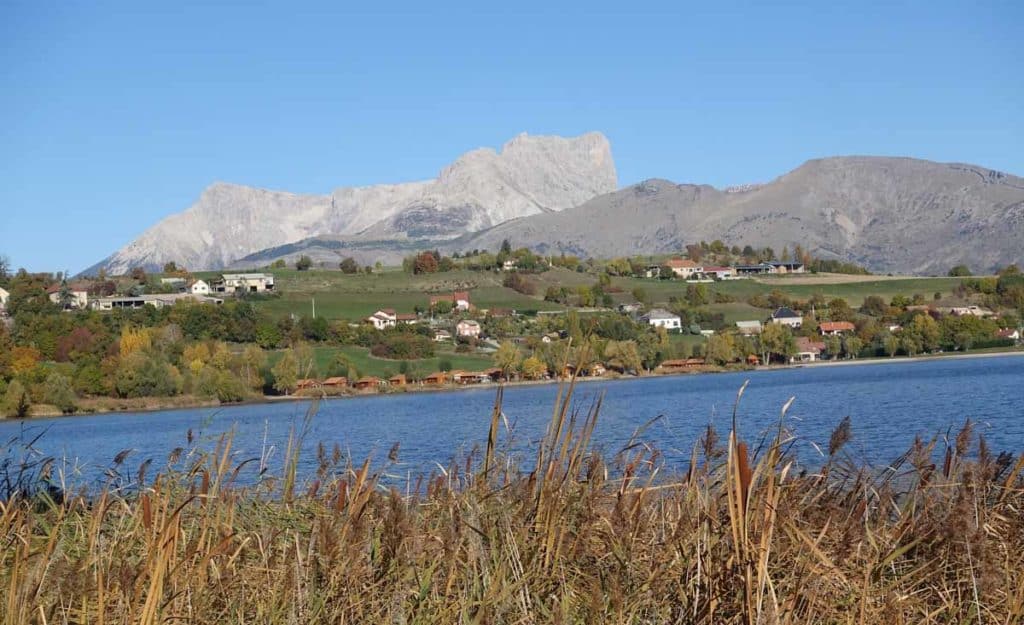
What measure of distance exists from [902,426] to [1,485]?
20.5m

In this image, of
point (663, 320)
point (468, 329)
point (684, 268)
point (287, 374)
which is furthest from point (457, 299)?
point (684, 268)

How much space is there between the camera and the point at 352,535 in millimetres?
5664

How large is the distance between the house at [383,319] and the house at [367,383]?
21.5 metres

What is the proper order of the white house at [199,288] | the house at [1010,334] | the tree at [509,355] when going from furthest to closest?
the white house at [199,288] < the house at [1010,334] < the tree at [509,355]

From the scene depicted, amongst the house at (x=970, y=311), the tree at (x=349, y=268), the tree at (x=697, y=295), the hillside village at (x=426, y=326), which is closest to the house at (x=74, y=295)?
the hillside village at (x=426, y=326)

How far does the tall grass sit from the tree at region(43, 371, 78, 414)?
82110 mm

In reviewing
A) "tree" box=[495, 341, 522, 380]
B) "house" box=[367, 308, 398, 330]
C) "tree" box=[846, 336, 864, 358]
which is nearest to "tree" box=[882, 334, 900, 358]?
"tree" box=[846, 336, 864, 358]

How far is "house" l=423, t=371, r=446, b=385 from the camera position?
100 metres

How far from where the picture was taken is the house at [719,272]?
178488 millimetres

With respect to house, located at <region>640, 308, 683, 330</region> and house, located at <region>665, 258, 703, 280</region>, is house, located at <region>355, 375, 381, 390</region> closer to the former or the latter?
house, located at <region>640, 308, 683, 330</region>

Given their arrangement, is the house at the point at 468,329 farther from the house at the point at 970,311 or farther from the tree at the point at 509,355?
the house at the point at 970,311

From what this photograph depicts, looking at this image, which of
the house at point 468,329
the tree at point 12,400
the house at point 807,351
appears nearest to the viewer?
the tree at point 12,400

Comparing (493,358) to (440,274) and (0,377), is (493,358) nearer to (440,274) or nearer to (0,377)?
(0,377)

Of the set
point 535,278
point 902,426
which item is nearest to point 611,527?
point 902,426
